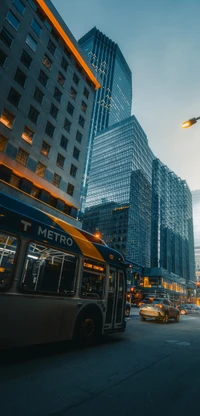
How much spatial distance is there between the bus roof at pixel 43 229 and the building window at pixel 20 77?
22.3m

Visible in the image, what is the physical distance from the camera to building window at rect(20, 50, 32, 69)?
2369 centimetres

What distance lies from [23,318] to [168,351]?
5.08 meters

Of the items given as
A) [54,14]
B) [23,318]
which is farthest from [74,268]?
[54,14]

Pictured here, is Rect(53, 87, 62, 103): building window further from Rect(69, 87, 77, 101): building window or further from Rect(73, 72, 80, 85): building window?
Rect(73, 72, 80, 85): building window

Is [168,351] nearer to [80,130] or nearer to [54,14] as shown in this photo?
[80,130]

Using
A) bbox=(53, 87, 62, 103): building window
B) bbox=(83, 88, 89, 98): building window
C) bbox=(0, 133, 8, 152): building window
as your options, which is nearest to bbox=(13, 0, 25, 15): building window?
bbox=(53, 87, 62, 103): building window

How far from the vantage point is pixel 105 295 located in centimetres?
761

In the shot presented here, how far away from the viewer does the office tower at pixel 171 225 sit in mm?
107875

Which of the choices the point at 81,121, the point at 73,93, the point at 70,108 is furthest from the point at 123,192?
the point at 70,108

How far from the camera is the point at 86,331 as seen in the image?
6879 mm

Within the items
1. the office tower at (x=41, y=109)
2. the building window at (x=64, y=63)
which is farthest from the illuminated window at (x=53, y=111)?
the building window at (x=64, y=63)

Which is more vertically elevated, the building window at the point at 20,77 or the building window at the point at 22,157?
the building window at the point at 20,77

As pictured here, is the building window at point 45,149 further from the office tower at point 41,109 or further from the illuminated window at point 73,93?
the illuminated window at point 73,93

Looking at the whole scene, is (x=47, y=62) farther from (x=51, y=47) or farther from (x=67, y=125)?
(x=67, y=125)
